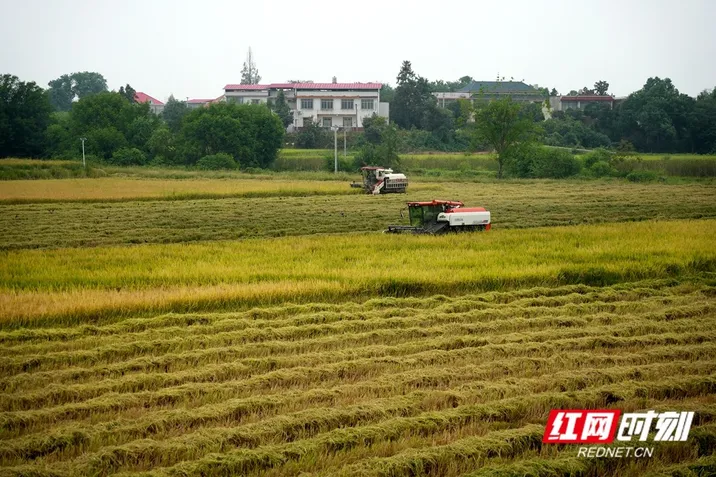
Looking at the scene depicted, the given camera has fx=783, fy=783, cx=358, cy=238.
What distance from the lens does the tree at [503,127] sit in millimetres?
55094

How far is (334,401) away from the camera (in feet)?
26.4

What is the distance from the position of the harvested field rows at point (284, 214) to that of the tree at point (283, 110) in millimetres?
44463

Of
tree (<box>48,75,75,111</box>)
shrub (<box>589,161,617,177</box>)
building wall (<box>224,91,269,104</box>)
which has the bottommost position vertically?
shrub (<box>589,161,617,177</box>)

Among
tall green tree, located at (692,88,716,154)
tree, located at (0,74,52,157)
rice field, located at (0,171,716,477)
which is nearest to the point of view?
rice field, located at (0,171,716,477)

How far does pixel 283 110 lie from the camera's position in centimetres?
8131

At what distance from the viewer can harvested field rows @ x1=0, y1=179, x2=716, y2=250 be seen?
22297 millimetres

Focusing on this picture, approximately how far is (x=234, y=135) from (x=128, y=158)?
27.5ft

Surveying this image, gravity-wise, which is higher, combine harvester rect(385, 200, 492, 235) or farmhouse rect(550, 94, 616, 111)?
farmhouse rect(550, 94, 616, 111)

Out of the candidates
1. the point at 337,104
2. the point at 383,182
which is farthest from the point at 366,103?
the point at 383,182

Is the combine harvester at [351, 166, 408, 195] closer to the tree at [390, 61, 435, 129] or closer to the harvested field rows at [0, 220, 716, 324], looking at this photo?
the harvested field rows at [0, 220, 716, 324]

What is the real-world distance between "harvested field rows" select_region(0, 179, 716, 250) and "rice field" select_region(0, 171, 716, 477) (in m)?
0.66

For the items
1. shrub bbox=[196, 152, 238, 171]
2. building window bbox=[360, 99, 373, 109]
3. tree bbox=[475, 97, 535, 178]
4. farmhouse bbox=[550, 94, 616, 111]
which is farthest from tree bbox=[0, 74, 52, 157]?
farmhouse bbox=[550, 94, 616, 111]

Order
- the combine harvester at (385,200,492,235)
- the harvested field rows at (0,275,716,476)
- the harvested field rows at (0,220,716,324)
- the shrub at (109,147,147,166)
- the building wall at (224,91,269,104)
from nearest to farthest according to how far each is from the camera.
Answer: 1. the harvested field rows at (0,275,716,476)
2. the harvested field rows at (0,220,716,324)
3. the combine harvester at (385,200,492,235)
4. the shrub at (109,147,147,166)
5. the building wall at (224,91,269,104)

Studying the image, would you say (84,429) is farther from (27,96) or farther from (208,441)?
(27,96)
